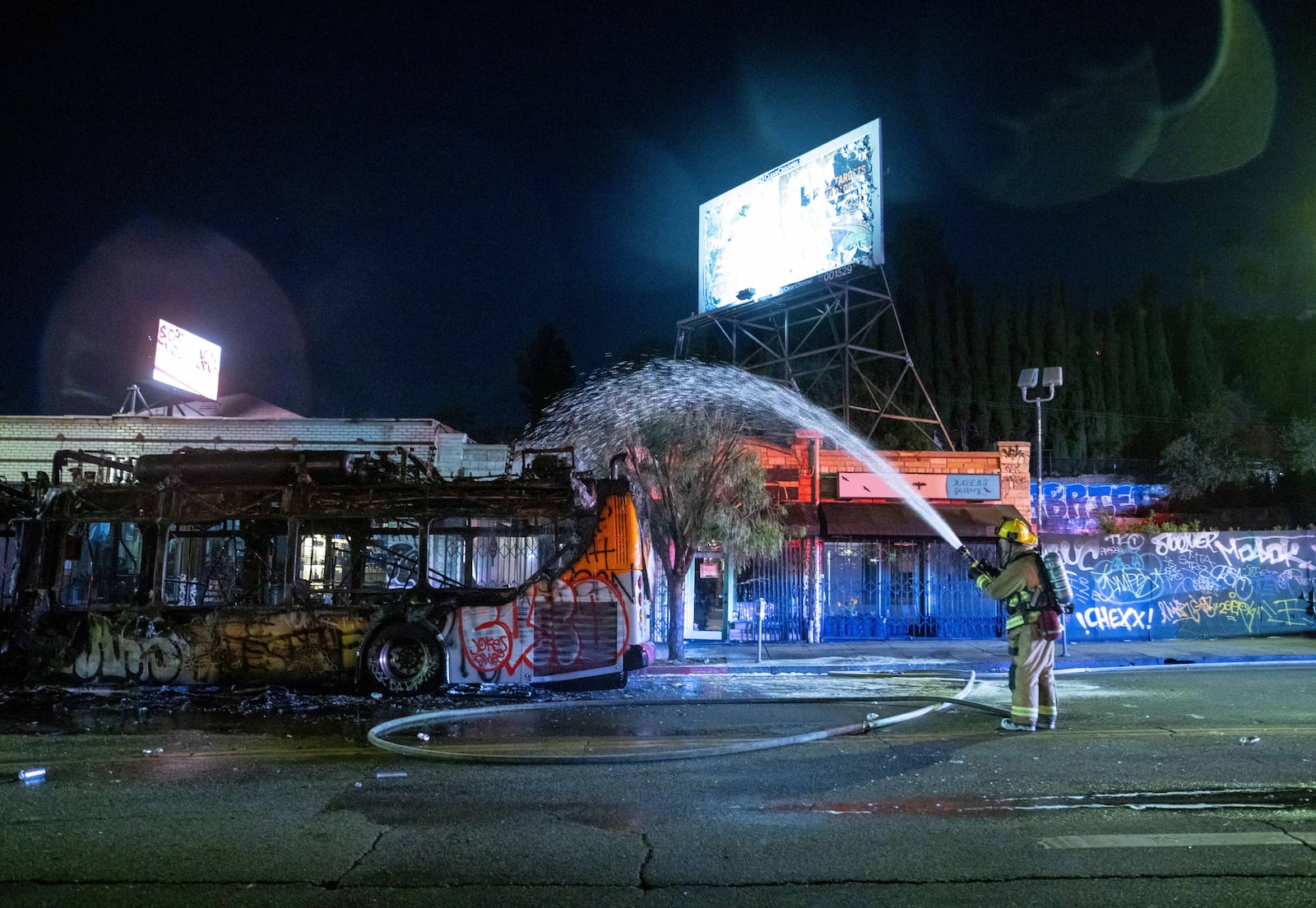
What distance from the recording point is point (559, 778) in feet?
22.5

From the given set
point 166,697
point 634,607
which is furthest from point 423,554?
point 166,697

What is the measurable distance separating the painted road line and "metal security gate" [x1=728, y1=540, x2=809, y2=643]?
14.1m

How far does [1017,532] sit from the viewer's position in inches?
346

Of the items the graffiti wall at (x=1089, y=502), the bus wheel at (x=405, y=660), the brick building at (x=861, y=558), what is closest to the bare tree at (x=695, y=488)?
the brick building at (x=861, y=558)

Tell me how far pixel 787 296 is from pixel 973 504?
9160 millimetres

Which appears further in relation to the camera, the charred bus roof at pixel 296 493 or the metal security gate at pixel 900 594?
the metal security gate at pixel 900 594

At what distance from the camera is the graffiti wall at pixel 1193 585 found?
18641 millimetres

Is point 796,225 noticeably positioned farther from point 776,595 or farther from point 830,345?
point 776,595

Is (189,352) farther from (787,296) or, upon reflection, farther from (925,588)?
(925,588)

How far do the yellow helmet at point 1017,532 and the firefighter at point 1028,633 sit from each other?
1 centimetres

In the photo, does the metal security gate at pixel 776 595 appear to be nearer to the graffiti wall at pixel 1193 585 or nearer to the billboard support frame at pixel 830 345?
the graffiti wall at pixel 1193 585

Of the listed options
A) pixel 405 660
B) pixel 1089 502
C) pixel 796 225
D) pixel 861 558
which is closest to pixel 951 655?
pixel 861 558

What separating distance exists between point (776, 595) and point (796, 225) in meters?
12.1

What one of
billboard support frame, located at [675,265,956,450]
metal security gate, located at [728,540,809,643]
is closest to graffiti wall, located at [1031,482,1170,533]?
billboard support frame, located at [675,265,956,450]
